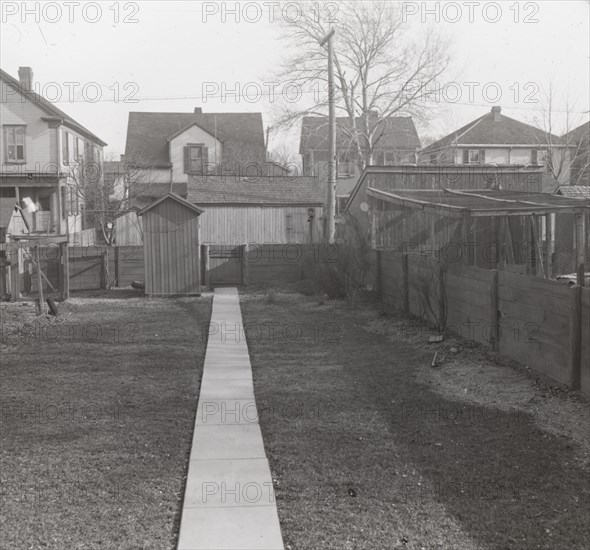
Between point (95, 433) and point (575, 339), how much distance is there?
215 inches

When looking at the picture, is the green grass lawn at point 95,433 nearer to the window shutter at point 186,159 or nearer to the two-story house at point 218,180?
the two-story house at point 218,180

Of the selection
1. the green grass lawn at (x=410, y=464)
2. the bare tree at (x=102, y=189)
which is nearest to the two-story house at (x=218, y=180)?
the bare tree at (x=102, y=189)

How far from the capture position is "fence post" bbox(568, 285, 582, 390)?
7.99m

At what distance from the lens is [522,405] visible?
8.14 meters

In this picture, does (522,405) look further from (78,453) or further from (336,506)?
(78,453)

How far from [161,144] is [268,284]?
93.5ft

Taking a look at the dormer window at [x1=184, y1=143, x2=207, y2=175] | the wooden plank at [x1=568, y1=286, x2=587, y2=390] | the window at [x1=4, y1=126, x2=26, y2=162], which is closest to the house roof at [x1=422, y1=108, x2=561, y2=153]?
the dormer window at [x1=184, y1=143, x2=207, y2=175]

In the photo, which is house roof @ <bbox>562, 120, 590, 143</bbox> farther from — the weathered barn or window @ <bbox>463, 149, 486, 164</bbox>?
the weathered barn

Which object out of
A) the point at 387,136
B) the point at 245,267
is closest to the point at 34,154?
the point at 245,267

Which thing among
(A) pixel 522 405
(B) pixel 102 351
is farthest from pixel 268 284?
(A) pixel 522 405

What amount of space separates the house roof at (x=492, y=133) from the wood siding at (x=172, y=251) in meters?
30.7

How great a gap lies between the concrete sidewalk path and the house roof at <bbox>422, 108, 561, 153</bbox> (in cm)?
4181

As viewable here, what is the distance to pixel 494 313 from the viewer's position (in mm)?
10367

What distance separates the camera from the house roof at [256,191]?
1167 inches
